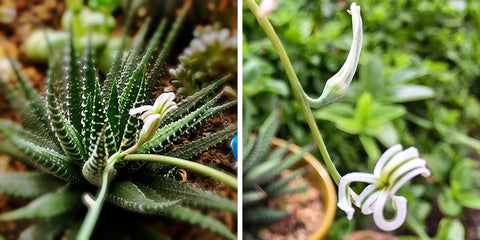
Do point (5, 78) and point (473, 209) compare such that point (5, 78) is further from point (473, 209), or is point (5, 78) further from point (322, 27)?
point (473, 209)

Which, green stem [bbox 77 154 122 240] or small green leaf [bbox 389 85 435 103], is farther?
small green leaf [bbox 389 85 435 103]

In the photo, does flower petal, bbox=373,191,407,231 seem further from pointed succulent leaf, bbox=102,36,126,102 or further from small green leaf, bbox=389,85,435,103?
small green leaf, bbox=389,85,435,103

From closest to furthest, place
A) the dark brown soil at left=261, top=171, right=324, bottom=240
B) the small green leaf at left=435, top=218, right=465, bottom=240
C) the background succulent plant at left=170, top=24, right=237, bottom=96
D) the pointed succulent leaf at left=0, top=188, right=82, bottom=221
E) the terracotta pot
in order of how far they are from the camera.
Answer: the pointed succulent leaf at left=0, top=188, right=82, bottom=221 → the background succulent plant at left=170, top=24, right=237, bottom=96 → the terracotta pot → the dark brown soil at left=261, top=171, right=324, bottom=240 → the small green leaf at left=435, top=218, right=465, bottom=240

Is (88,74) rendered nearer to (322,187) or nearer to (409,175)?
A: (409,175)

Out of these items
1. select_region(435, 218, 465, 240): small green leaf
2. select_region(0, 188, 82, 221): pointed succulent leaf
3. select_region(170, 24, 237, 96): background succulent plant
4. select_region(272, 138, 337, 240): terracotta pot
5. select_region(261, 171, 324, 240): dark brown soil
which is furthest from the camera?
select_region(435, 218, 465, 240): small green leaf

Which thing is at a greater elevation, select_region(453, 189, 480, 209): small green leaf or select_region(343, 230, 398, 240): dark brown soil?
select_region(453, 189, 480, 209): small green leaf

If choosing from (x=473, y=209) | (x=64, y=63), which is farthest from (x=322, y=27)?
(x=64, y=63)

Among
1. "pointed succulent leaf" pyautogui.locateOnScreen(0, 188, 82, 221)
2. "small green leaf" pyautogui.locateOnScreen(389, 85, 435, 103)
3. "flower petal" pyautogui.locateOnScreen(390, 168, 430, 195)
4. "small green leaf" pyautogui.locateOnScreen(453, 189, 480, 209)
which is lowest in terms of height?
"pointed succulent leaf" pyautogui.locateOnScreen(0, 188, 82, 221)

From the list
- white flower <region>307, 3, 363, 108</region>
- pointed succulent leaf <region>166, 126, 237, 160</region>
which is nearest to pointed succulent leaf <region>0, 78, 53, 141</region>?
pointed succulent leaf <region>166, 126, 237, 160</region>

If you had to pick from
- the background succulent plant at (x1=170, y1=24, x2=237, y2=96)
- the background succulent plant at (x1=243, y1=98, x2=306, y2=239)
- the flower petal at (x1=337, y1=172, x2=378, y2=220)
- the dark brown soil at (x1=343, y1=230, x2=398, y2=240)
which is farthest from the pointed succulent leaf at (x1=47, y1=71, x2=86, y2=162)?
the dark brown soil at (x1=343, y1=230, x2=398, y2=240)
